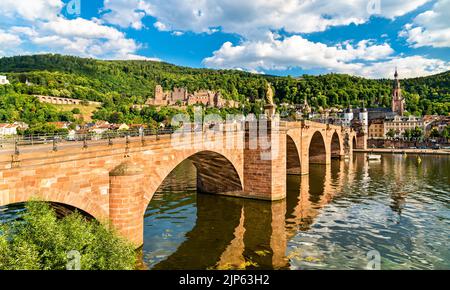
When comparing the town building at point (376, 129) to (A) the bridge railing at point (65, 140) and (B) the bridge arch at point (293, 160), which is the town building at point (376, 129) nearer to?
(B) the bridge arch at point (293, 160)

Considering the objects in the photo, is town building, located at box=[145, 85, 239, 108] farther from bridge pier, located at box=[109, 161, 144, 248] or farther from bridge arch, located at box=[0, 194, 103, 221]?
bridge arch, located at box=[0, 194, 103, 221]

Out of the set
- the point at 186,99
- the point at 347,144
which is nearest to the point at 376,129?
the point at 347,144

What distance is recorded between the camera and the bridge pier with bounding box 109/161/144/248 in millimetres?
13750

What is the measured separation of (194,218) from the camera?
885 inches

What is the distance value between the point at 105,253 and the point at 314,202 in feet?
70.9

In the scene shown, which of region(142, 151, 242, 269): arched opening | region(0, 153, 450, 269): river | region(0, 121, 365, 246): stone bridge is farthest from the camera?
region(142, 151, 242, 269): arched opening

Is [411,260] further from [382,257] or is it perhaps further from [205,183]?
[205,183]

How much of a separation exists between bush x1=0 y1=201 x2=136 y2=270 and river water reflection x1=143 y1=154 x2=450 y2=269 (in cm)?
485

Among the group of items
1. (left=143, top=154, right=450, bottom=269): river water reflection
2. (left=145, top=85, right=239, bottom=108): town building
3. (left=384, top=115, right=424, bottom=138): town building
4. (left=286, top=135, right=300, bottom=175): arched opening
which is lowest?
(left=143, top=154, right=450, bottom=269): river water reflection

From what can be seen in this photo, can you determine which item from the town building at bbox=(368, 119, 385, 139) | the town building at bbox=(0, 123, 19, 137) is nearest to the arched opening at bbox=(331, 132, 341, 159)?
the town building at bbox=(368, 119, 385, 139)

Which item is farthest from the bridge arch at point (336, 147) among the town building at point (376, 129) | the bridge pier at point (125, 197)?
the town building at point (376, 129)

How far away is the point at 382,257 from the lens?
16.0m
